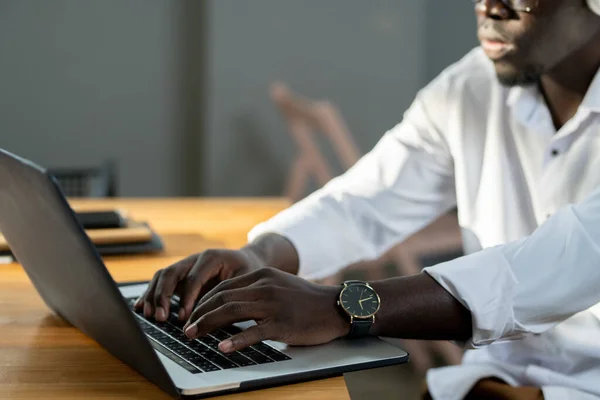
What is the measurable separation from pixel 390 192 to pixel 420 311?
1.95 feet

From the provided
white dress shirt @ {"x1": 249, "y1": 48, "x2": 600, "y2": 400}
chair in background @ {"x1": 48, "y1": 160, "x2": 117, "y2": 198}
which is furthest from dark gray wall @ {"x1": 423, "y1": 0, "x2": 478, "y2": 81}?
white dress shirt @ {"x1": 249, "y1": 48, "x2": 600, "y2": 400}

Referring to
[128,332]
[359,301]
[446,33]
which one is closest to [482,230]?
[359,301]

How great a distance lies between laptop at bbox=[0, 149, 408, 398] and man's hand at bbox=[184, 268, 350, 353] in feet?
0.04

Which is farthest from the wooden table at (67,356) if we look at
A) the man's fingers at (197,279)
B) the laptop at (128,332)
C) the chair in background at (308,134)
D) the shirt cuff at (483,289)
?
the chair in background at (308,134)

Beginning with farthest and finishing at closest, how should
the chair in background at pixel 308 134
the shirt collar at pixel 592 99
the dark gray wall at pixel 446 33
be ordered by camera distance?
1. the dark gray wall at pixel 446 33
2. the chair in background at pixel 308 134
3. the shirt collar at pixel 592 99

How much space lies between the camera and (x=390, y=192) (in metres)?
1.52

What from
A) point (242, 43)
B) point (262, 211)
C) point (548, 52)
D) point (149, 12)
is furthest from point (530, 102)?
point (149, 12)

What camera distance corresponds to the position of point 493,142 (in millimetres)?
1445

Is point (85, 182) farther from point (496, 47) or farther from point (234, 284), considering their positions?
point (234, 284)

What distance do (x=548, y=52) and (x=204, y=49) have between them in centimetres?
270

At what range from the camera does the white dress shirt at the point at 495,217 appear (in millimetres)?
1006

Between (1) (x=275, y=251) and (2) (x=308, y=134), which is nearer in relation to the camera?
(1) (x=275, y=251)

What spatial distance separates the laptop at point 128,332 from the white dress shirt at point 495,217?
23 centimetres

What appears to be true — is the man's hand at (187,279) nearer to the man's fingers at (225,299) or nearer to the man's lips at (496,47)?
the man's fingers at (225,299)
